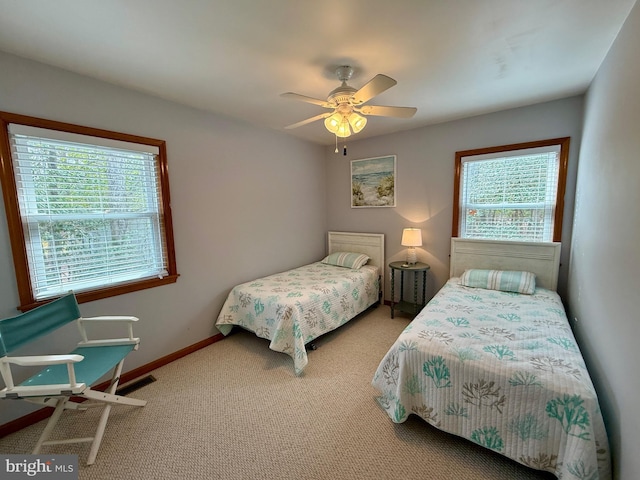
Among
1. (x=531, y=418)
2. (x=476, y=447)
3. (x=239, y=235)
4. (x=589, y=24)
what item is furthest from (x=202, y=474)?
(x=589, y=24)

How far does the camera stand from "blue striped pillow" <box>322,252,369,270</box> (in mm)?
3646

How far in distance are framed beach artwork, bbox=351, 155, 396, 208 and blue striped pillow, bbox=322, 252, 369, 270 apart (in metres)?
0.74

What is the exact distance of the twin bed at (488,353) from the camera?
1.27 meters

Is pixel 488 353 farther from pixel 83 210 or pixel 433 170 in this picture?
pixel 83 210

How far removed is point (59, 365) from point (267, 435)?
1.40 meters

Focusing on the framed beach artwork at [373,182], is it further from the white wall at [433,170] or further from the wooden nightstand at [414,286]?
the wooden nightstand at [414,286]

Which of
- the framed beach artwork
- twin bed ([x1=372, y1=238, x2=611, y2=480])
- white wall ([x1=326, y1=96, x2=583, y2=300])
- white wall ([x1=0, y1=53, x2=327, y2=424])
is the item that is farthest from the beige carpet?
the framed beach artwork

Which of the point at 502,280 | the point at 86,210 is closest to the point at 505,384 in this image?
the point at 502,280

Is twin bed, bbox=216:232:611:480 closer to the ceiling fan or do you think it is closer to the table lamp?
the table lamp

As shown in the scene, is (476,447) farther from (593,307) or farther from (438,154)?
(438,154)

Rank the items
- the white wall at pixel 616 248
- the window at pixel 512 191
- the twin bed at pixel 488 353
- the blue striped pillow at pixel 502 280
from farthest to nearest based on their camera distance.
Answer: the window at pixel 512 191 < the blue striped pillow at pixel 502 280 < the twin bed at pixel 488 353 < the white wall at pixel 616 248

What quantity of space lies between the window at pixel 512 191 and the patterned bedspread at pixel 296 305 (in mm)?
1429

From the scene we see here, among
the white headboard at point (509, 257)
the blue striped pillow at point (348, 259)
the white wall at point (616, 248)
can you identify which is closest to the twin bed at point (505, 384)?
the white wall at point (616, 248)

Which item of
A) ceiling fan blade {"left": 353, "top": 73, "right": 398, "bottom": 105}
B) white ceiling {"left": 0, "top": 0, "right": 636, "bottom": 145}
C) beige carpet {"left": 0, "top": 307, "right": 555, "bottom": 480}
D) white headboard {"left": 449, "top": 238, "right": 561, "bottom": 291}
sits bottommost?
beige carpet {"left": 0, "top": 307, "right": 555, "bottom": 480}
